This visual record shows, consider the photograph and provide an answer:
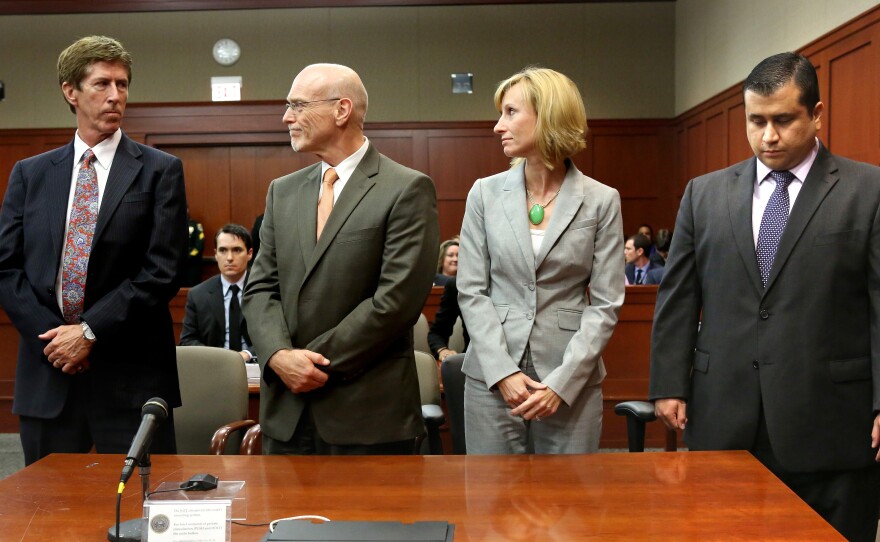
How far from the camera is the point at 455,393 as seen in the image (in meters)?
2.98

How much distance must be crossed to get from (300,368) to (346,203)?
1.56 feet

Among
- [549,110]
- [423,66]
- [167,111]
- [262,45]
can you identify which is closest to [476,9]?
[423,66]

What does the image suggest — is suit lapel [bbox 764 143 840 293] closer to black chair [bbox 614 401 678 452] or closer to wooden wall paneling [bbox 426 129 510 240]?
black chair [bbox 614 401 678 452]

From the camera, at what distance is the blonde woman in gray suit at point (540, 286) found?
2.37 metres

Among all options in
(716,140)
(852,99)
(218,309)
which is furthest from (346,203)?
(716,140)

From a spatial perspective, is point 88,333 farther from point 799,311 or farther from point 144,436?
point 799,311

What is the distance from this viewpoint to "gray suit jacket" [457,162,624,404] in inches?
93.5

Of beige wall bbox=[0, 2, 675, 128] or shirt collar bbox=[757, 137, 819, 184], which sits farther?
beige wall bbox=[0, 2, 675, 128]

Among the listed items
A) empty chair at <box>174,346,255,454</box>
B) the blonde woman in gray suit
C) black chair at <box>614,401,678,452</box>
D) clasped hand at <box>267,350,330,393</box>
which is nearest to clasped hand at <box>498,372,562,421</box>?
the blonde woman in gray suit

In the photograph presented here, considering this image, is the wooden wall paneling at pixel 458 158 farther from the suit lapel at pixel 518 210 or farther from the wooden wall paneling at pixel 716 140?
the suit lapel at pixel 518 210

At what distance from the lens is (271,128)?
10938 millimetres

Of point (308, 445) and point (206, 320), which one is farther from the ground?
point (206, 320)

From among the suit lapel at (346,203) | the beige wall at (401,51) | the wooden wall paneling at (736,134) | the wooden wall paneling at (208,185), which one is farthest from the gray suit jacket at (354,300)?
the beige wall at (401,51)

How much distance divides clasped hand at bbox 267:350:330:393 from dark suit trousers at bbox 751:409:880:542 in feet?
3.78
